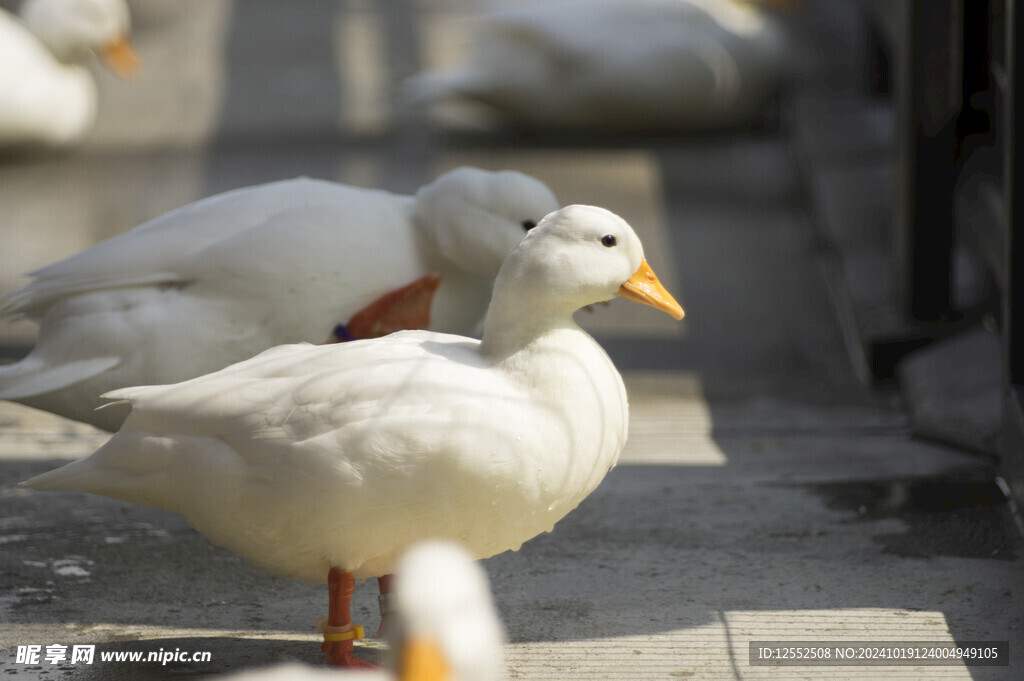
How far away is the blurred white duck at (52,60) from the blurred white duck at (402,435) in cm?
440

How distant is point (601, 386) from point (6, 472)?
1976 mm

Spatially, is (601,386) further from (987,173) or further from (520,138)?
(520,138)

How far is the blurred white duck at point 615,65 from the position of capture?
7.22m

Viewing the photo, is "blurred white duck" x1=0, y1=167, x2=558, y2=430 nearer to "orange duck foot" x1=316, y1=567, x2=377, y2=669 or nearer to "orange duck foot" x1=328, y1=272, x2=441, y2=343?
"orange duck foot" x1=328, y1=272, x2=441, y2=343

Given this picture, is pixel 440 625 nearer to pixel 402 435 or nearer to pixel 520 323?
pixel 402 435

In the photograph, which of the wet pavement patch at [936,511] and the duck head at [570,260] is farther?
the wet pavement patch at [936,511]

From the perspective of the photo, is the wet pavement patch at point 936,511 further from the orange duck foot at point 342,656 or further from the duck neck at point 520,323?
the orange duck foot at point 342,656

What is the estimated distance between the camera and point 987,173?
15.3ft

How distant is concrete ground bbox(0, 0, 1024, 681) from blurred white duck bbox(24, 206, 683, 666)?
1.16 ft

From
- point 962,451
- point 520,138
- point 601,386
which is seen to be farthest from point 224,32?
point 601,386

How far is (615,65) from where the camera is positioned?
23.7 feet

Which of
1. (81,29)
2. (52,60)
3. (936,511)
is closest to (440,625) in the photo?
(936,511)

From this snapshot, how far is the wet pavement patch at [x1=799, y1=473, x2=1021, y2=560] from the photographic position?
3139 mm

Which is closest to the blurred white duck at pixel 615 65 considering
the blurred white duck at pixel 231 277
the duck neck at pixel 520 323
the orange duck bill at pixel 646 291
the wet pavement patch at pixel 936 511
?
the blurred white duck at pixel 231 277
